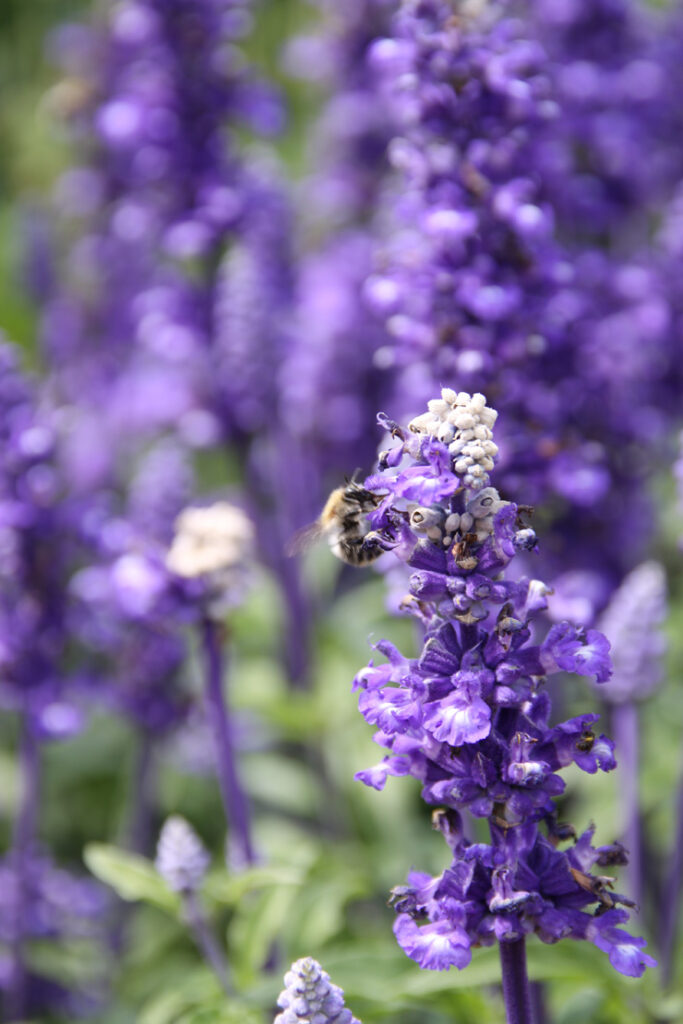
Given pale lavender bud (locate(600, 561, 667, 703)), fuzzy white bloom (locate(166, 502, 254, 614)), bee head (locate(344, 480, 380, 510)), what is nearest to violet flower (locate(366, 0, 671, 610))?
pale lavender bud (locate(600, 561, 667, 703))

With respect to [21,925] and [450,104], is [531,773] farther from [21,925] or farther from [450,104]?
[21,925]

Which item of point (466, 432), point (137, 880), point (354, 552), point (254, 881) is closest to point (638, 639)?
point (354, 552)

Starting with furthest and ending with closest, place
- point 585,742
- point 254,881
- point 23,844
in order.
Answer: point 23,844
point 254,881
point 585,742

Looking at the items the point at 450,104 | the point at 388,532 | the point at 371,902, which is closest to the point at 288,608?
the point at 371,902

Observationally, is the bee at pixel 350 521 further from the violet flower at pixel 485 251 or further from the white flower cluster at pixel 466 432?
the white flower cluster at pixel 466 432

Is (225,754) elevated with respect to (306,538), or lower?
lower

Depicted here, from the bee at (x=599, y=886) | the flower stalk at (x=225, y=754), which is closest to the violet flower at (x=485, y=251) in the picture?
the flower stalk at (x=225, y=754)

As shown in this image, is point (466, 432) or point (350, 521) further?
point (350, 521)

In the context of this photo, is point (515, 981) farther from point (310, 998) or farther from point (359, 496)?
point (359, 496)
